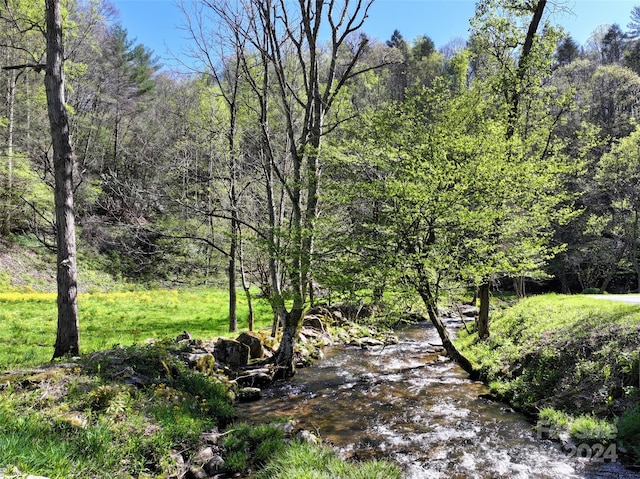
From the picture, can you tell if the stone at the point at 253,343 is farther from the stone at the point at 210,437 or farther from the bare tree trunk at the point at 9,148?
the bare tree trunk at the point at 9,148

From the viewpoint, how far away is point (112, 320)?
13.1m

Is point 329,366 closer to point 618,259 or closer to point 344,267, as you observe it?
point 344,267

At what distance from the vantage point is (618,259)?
25.0m

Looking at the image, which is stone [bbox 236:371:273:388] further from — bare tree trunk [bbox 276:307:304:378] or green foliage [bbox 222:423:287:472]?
green foliage [bbox 222:423:287:472]

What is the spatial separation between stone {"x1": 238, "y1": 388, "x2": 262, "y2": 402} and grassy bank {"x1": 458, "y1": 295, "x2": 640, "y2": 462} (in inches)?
198

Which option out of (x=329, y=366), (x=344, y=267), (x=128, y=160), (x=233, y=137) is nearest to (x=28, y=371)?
(x=344, y=267)

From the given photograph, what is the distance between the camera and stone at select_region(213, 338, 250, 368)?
9.27 m

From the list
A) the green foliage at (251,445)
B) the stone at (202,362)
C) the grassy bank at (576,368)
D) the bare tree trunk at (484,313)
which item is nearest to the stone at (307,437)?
the green foliage at (251,445)

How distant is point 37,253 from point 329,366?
20.0 meters

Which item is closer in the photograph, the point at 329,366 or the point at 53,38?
the point at 53,38

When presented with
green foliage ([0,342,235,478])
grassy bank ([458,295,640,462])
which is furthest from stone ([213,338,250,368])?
grassy bank ([458,295,640,462])

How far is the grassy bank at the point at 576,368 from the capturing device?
594cm

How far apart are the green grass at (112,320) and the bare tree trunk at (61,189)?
0.89 m

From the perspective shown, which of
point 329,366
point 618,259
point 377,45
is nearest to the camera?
point 329,366
